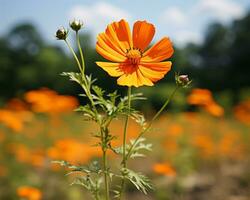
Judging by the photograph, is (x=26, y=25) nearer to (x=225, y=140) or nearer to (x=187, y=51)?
(x=187, y=51)

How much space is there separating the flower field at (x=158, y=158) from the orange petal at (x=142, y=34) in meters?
1.89

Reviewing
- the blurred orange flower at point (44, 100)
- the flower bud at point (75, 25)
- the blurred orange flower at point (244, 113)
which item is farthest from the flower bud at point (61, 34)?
the blurred orange flower at point (244, 113)

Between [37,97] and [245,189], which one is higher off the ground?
[37,97]

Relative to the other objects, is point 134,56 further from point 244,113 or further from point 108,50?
point 244,113

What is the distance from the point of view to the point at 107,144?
4.60ft

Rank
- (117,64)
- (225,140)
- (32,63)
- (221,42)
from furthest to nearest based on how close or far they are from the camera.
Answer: (32,63), (221,42), (225,140), (117,64)

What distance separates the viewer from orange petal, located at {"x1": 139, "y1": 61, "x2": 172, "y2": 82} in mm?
1312

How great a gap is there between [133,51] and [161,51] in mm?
90

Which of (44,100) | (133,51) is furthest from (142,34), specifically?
(44,100)

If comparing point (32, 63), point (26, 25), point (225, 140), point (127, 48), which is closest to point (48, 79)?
point (32, 63)

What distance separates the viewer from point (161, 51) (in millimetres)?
1380

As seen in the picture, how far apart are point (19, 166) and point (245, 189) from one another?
2.21 m

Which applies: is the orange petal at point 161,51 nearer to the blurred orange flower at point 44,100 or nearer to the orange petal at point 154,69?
the orange petal at point 154,69

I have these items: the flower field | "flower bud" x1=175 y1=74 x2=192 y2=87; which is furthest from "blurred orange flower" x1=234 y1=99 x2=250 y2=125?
"flower bud" x1=175 y1=74 x2=192 y2=87
